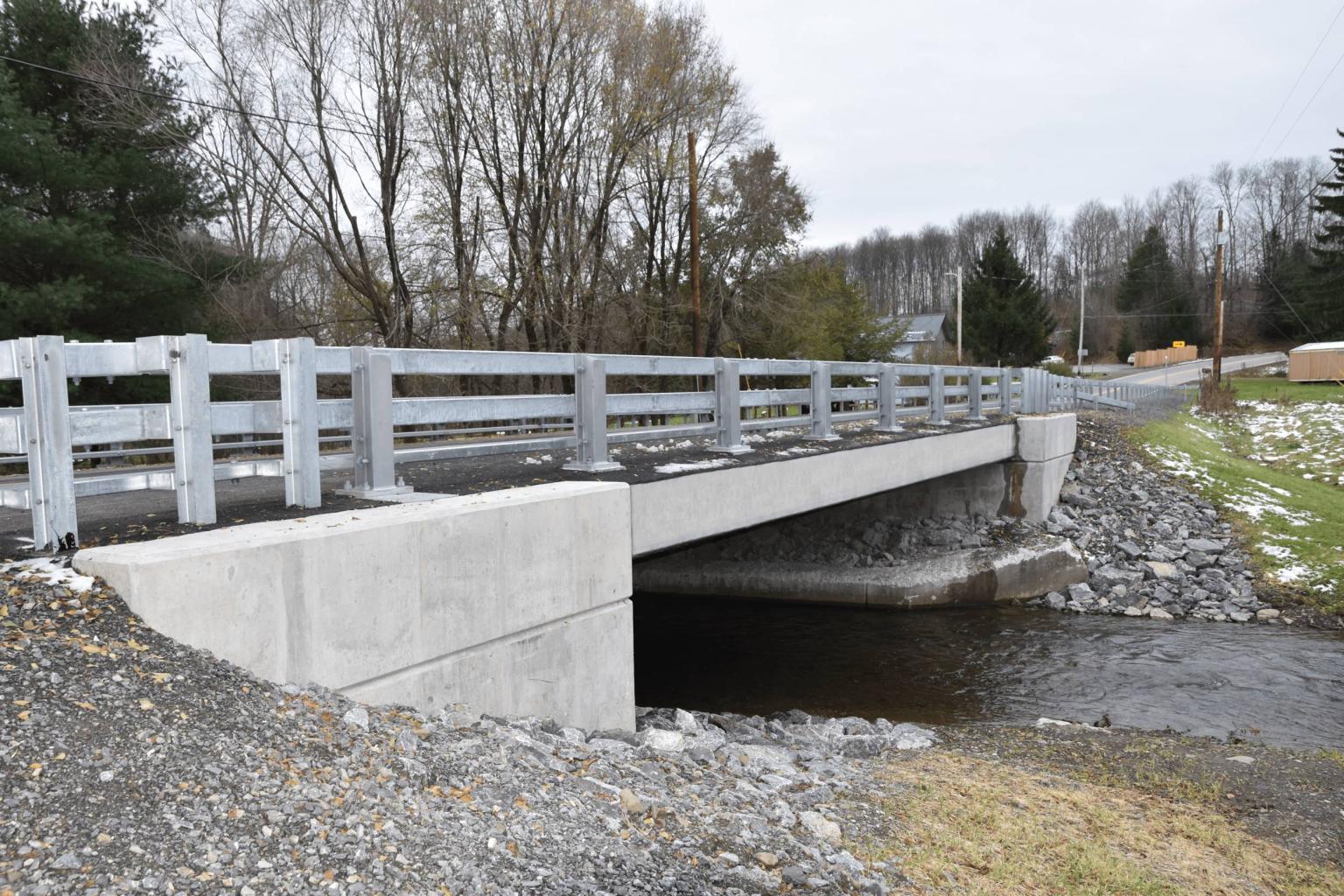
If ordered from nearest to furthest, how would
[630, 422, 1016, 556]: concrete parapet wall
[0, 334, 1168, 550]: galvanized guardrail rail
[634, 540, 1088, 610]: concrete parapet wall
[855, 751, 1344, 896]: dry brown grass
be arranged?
[855, 751, 1344, 896]: dry brown grass
[0, 334, 1168, 550]: galvanized guardrail rail
[630, 422, 1016, 556]: concrete parapet wall
[634, 540, 1088, 610]: concrete parapet wall

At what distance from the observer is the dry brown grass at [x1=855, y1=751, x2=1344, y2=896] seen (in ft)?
13.6

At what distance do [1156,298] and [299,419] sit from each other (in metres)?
87.6

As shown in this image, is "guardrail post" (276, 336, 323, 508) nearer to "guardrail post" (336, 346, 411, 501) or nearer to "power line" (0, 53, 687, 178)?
"guardrail post" (336, 346, 411, 501)

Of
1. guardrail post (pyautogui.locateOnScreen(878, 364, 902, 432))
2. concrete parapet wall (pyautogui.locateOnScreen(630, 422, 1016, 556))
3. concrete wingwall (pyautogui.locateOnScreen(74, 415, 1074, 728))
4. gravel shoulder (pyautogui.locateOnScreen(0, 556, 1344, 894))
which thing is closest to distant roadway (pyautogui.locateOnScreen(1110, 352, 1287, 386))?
guardrail post (pyautogui.locateOnScreen(878, 364, 902, 432))

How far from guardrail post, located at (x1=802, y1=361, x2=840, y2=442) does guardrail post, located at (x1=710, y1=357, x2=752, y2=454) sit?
1.91 metres

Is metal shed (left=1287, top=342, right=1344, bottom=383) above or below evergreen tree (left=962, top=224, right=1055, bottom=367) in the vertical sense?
below

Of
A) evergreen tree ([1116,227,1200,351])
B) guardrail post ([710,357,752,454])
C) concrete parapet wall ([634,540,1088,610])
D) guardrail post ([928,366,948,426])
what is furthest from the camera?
evergreen tree ([1116,227,1200,351])

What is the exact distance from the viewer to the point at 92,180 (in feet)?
57.5

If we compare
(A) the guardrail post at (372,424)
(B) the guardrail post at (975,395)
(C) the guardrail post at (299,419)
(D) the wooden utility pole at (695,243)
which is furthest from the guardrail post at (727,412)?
(D) the wooden utility pole at (695,243)

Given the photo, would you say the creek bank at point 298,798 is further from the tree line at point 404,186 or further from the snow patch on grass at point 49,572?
the tree line at point 404,186

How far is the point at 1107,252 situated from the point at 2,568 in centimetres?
10373

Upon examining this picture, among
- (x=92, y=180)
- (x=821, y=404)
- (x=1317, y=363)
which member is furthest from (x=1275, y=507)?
(x=1317, y=363)

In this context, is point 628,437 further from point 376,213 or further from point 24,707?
point 376,213

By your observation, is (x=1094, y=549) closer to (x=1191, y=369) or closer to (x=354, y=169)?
(x=354, y=169)
